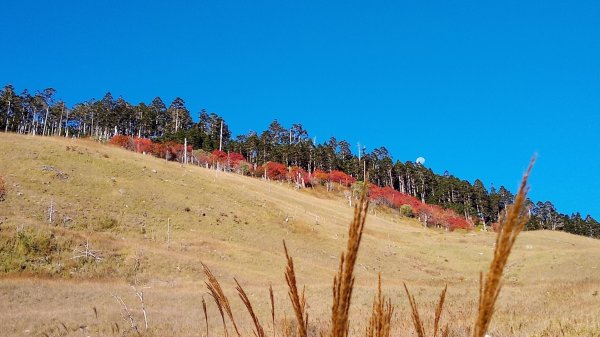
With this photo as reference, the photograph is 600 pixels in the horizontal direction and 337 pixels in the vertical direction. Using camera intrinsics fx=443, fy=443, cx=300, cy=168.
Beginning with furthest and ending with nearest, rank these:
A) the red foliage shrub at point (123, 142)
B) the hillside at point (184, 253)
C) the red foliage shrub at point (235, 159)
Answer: the red foliage shrub at point (235, 159), the red foliage shrub at point (123, 142), the hillside at point (184, 253)

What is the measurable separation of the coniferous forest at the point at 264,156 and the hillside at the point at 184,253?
2986 centimetres

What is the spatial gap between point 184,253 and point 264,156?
268ft

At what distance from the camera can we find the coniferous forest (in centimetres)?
9662

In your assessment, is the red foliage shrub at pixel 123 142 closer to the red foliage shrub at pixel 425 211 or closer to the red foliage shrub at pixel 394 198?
the red foliage shrub at pixel 425 211

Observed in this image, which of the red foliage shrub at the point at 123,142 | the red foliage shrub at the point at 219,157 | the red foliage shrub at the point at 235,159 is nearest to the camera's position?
the red foliage shrub at the point at 123,142

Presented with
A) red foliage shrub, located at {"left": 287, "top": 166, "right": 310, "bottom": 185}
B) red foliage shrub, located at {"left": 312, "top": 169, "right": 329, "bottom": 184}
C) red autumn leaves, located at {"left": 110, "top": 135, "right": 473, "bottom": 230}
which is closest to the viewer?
red autumn leaves, located at {"left": 110, "top": 135, "right": 473, "bottom": 230}

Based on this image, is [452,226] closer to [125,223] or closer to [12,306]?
[125,223]

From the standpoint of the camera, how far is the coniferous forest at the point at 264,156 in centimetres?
9662

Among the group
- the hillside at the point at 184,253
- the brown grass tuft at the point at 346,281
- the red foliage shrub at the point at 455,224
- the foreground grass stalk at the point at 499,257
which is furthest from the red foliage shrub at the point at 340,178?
the foreground grass stalk at the point at 499,257

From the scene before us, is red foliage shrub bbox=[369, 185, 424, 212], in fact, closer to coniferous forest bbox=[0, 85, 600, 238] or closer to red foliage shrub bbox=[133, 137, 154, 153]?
coniferous forest bbox=[0, 85, 600, 238]

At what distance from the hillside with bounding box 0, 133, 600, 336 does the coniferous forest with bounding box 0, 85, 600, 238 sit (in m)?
29.9

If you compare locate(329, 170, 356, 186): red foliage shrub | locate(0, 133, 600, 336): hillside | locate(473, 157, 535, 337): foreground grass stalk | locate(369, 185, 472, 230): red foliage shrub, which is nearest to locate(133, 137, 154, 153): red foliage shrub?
locate(0, 133, 600, 336): hillside

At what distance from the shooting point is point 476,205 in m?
120

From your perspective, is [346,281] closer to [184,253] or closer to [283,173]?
[184,253]
